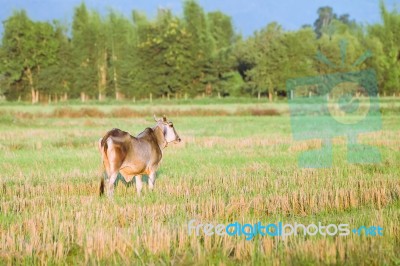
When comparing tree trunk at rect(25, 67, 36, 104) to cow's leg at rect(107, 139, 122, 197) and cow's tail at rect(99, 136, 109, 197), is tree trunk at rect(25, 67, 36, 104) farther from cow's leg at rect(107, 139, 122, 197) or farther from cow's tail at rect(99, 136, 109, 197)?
cow's leg at rect(107, 139, 122, 197)

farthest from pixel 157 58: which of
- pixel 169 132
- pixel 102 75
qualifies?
pixel 169 132

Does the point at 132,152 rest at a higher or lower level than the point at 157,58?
lower

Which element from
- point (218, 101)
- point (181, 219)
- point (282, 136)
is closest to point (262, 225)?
point (181, 219)

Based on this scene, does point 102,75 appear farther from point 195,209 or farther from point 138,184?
point 195,209

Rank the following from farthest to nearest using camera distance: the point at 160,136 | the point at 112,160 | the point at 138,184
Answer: the point at 160,136 < the point at 138,184 < the point at 112,160

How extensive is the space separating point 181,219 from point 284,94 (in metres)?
→ 56.7

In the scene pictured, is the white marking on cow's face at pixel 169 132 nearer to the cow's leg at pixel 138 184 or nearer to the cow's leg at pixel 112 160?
the cow's leg at pixel 138 184

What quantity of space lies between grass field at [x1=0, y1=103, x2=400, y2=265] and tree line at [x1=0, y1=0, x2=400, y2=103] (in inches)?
1765

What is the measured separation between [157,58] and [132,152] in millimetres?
53329

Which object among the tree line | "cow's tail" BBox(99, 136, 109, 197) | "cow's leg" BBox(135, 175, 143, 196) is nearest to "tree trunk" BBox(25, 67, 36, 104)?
the tree line

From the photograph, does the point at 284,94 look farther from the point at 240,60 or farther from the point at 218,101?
the point at 218,101

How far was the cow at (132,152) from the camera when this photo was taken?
9227 mm

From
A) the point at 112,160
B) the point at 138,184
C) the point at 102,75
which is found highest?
the point at 102,75

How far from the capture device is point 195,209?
7.99 m
